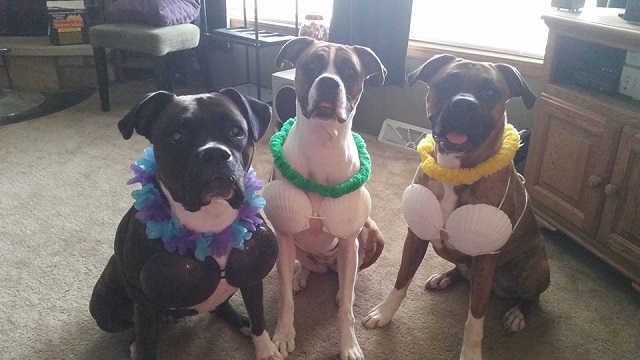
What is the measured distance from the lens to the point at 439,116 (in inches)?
54.6

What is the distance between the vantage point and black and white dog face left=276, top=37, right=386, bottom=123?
140 centimetres

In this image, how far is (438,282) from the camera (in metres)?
1.87

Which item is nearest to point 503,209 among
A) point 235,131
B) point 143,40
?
point 235,131

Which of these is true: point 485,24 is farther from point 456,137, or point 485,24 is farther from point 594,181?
point 456,137

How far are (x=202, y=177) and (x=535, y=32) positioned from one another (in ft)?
7.49

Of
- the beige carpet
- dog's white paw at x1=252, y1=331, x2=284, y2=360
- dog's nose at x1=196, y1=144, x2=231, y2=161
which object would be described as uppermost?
dog's nose at x1=196, y1=144, x2=231, y2=161

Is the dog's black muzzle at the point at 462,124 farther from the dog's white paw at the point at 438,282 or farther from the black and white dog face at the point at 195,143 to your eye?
the dog's white paw at the point at 438,282

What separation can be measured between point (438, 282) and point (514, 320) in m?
0.29

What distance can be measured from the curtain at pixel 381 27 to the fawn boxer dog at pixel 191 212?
1799mm

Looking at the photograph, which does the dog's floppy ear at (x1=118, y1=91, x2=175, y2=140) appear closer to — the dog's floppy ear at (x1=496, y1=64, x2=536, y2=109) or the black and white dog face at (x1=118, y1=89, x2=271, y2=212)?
the black and white dog face at (x1=118, y1=89, x2=271, y2=212)

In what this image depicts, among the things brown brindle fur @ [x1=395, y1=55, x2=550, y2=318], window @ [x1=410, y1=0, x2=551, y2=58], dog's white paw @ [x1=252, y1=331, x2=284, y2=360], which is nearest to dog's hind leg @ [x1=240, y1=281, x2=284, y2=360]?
dog's white paw @ [x1=252, y1=331, x2=284, y2=360]

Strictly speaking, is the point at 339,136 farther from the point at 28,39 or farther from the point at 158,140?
the point at 28,39

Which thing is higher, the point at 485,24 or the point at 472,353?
the point at 485,24

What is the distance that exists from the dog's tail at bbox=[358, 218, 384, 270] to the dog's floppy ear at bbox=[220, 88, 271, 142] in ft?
1.86
